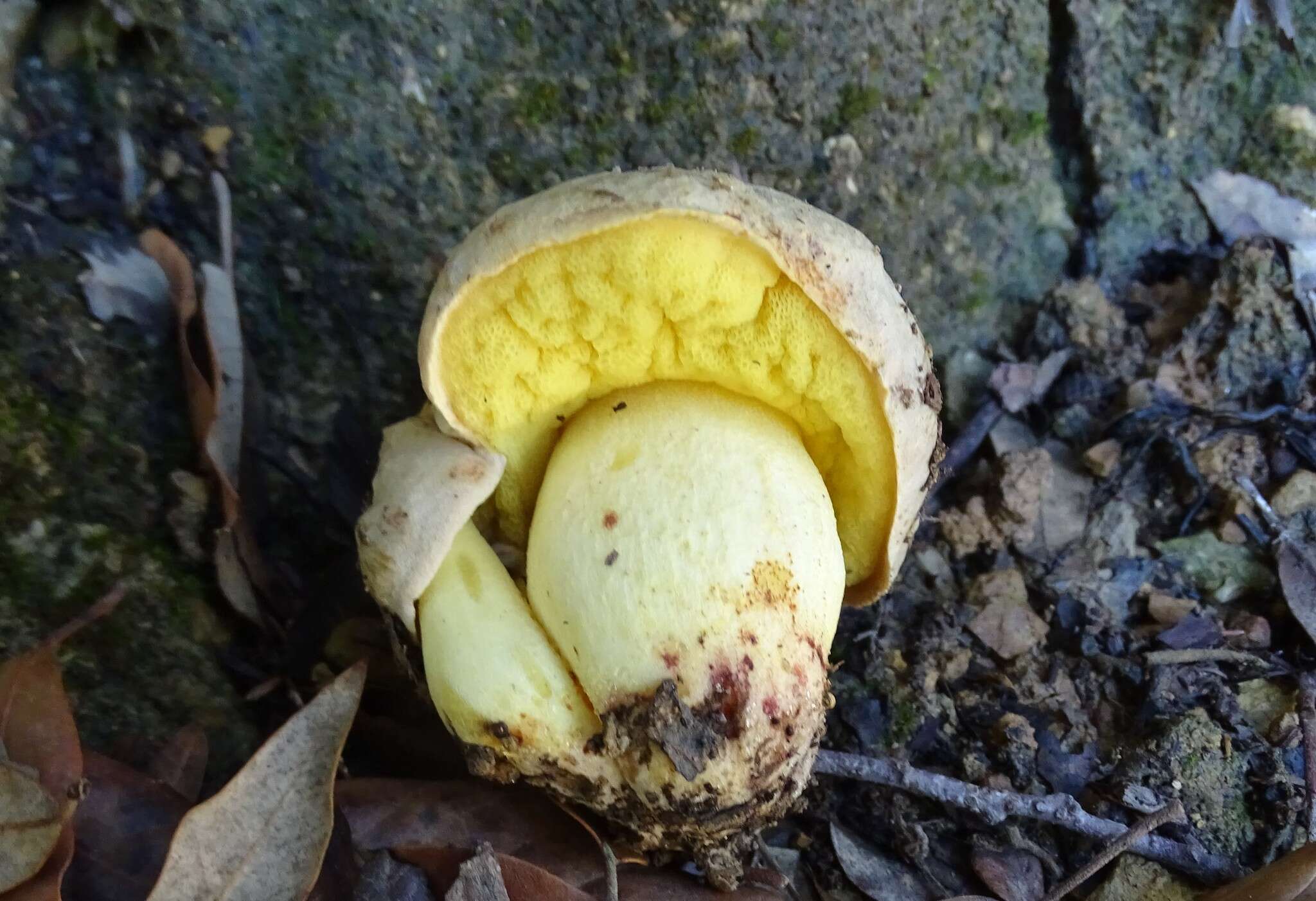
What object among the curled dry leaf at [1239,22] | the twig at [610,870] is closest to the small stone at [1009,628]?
the twig at [610,870]

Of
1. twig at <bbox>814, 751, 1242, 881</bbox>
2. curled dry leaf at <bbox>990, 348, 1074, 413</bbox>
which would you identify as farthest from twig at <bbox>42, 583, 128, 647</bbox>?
curled dry leaf at <bbox>990, 348, 1074, 413</bbox>

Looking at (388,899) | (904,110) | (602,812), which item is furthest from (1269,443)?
(388,899)

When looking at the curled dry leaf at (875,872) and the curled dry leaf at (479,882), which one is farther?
the curled dry leaf at (875,872)

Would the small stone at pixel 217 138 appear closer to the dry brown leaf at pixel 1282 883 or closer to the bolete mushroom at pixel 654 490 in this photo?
the bolete mushroom at pixel 654 490

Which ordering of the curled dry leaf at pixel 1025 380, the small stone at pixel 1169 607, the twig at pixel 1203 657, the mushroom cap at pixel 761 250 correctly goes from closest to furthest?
the mushroom cap at pixel 761 250
the twig at pixel 1203 657
the small stone at pixel 1169 607
the curled dry leaf at pixel 1025 380

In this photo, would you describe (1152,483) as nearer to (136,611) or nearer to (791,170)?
(791,170)
